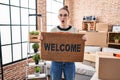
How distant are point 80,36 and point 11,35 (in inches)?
75.7

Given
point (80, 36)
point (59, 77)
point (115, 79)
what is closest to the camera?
point (115, 79)

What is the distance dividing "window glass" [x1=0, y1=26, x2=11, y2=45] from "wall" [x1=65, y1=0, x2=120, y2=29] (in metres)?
3.07

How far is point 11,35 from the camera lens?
3193mm

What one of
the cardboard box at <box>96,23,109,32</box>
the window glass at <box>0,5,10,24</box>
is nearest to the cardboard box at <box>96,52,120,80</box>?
the window glass at <box>0,5,10,24</box>

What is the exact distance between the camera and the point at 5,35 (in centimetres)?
305

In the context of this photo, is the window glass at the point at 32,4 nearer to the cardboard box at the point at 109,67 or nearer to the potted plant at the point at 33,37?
the potted plant at the point at 33,37

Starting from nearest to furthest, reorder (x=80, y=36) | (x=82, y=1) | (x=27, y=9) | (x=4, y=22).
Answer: (x=80, y=36), (x=4, y=22), (x=27, y=9), (x=82, y=1)

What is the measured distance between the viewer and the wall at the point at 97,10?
193 inches

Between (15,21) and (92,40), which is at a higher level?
(15,21)

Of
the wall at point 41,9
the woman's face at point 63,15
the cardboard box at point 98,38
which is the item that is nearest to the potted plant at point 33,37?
the wall at point 41,9

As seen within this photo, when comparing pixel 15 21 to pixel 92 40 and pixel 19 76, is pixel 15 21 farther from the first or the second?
pixel 92 40

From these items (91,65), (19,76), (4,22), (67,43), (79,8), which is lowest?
→ (19,76)

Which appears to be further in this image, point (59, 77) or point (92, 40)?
point (92, 40)

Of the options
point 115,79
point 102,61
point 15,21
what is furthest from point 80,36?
point 15,21
